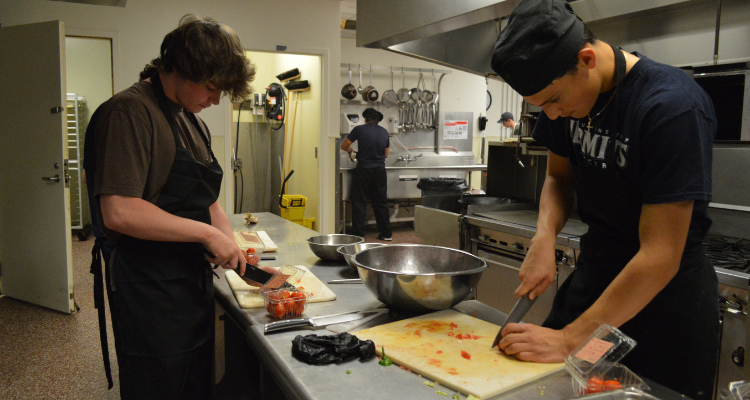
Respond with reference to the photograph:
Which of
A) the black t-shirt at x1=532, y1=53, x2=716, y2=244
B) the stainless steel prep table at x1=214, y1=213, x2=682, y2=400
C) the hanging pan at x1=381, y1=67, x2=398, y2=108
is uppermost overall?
the hanging pan at x1=381, y1=67, x2=398, y2=108

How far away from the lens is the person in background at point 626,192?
1.05 metres

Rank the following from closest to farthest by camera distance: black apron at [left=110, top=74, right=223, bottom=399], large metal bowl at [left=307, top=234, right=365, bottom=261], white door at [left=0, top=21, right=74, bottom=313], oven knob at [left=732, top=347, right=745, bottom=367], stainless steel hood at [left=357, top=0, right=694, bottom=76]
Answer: black apron at [left=110, top=74, right=223, bottom=399] → oven knob at [left=732, top=347, right=745, bottom=367] → stainless steel hood at [left=357, top=0, right=694, bottom=76] → large metal bowl at [left=307, top=234, right=365, bottom=261] → white door at [left=0, top=21, right=74, bottom=313]

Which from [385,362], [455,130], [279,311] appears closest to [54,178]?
[279,311]

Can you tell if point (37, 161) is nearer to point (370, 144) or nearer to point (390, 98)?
point (370, 144)

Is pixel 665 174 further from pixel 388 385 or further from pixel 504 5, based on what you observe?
pixel 504 5

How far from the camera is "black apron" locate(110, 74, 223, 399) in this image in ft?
4.88

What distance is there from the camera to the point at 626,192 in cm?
123

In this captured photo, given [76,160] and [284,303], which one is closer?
[284,303]

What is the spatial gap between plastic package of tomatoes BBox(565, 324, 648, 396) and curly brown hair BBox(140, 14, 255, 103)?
1209mm

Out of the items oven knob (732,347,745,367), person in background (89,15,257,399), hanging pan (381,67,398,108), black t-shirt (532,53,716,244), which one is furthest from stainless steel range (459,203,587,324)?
hanging pan (381,67,398,108)

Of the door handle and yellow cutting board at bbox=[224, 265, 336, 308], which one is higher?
the door handle

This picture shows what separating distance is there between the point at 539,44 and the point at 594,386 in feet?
2.27

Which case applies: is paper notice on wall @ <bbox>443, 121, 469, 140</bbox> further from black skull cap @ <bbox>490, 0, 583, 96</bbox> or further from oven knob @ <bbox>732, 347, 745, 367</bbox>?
black skull cap @ <bbox>490, 0, 583, 96</bbox>

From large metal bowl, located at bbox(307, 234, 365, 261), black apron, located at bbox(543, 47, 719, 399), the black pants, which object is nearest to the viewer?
black apron, located at bbox(543, 47, 719, 399)
